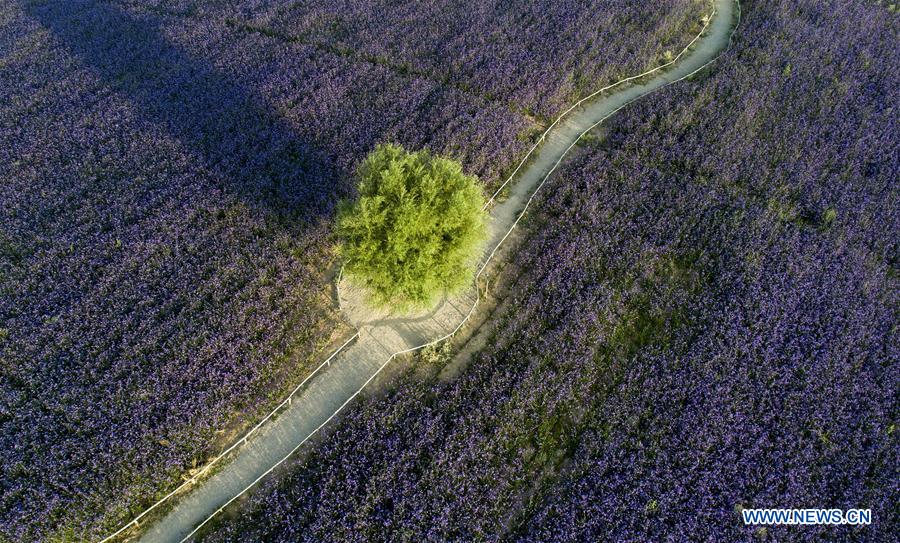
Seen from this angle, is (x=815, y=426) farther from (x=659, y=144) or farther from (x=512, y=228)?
(x=659, y=144)

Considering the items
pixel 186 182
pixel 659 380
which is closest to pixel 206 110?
pixel 186 182

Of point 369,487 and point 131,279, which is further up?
point 131,279

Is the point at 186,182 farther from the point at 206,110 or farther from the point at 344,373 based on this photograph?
the point at 344,373

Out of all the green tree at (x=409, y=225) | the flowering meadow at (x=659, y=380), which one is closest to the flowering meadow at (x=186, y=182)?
the green tree at (x=409, y=225)

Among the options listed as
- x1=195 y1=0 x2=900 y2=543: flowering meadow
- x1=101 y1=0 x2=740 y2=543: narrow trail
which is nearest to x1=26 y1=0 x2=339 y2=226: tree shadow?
x1=101 y1=0 x2=740 y2=543: narrow trail

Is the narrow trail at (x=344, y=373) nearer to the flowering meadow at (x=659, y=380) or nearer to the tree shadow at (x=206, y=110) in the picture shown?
the flowering meadow at (x=659, y=380)

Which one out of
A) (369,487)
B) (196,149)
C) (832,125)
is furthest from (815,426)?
(196,149)

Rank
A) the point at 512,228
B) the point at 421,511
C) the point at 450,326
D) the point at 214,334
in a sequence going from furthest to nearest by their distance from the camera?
1. the point at 512,228
2. the point at 450,326
3. the point at 214,334
4. the point at 421,511
